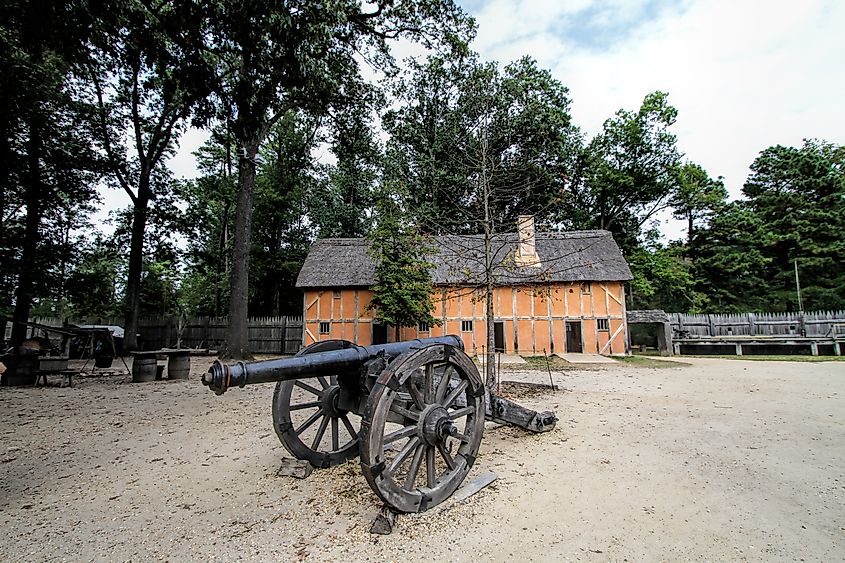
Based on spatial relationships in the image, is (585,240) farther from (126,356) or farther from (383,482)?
(126,356)

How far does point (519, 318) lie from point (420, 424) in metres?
16.3

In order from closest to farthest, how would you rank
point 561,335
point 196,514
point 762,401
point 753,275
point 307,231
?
point 196,514 < point 762,401 < point 561,335 < point 753,275 < point 307,231

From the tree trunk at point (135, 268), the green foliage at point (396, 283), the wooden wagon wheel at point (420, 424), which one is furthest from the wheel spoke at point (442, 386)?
the tree trunk at point (135, 268)

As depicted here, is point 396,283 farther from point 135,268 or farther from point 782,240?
point 782,240

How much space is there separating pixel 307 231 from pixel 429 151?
9.94 m

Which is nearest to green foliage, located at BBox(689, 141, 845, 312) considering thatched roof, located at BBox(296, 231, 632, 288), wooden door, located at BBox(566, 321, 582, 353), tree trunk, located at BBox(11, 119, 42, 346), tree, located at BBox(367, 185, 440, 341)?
thatched roof, located at BBox(296, 231, 632, 288)

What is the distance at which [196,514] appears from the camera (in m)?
3.53

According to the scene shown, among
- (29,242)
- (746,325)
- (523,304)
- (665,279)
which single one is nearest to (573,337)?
(523,304)

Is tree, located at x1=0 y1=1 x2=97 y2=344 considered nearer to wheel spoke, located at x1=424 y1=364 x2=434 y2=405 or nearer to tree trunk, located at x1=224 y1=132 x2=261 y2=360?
tree trunk, located at x1=224 y1=132 x2=261 y2=360

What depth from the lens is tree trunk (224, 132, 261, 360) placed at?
571 inches

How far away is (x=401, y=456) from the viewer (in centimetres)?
323

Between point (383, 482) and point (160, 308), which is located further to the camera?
point (160, 308)

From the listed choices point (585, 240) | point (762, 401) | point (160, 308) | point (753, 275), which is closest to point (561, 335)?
point (585, 240)

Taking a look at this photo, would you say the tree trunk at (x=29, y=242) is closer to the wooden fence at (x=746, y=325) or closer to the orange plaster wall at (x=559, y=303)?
the orange plaster wall at (x=559, y=303)
